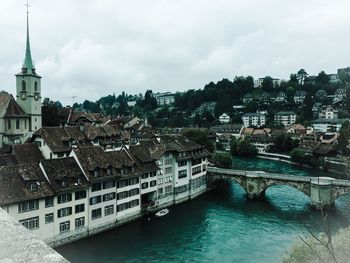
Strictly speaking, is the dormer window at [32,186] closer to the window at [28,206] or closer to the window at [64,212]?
the window at [28,206]

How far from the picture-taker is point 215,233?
32.2 meters

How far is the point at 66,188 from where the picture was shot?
96.1ft

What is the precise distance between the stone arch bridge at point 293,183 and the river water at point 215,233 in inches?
51.5

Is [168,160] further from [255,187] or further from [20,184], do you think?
[20,184]

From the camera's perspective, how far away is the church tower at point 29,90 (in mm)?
48531

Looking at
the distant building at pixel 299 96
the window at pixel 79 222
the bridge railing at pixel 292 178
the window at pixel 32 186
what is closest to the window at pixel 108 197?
the window at pixel 79 222

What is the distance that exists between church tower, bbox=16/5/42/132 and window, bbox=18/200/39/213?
2444 cm

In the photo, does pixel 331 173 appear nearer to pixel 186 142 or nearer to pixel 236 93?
pixel 186 142

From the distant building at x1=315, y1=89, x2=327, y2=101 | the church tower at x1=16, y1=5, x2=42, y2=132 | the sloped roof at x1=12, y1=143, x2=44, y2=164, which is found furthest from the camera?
the distant building at x1=315, y1=89, x2=327, y2=101

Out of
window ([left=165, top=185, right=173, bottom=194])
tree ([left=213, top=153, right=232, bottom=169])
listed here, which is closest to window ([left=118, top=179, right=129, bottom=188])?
window ([left=165, top=185, right=173, bottom=194])

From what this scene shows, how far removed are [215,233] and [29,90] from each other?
31117 millimetres

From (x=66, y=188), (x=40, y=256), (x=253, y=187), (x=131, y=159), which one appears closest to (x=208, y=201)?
(x=253, y=187)

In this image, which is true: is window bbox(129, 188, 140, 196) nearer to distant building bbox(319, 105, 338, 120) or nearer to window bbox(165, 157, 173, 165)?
window bbox(165, 157, 173, 165)

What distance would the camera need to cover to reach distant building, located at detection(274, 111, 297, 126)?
409ft
